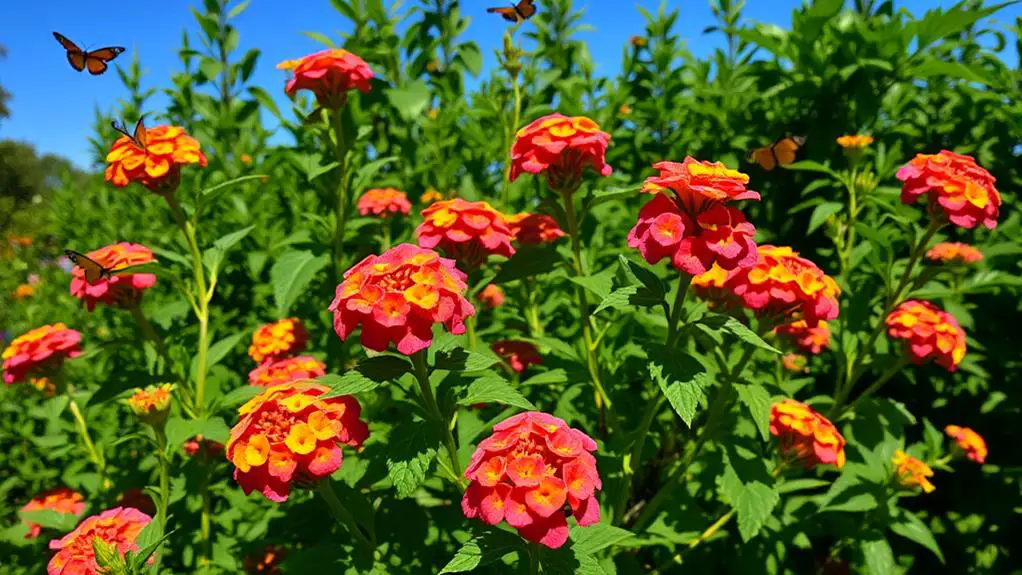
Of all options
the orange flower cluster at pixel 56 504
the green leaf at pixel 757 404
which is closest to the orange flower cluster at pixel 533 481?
the green leaf at pixel 757 404

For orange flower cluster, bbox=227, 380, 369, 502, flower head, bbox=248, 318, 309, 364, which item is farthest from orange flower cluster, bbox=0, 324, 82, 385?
orange flower cluster, bbox=227, 380, 369, 502

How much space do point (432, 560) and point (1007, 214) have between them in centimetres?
335

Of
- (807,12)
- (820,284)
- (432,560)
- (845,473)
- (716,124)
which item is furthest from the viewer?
(716,124)

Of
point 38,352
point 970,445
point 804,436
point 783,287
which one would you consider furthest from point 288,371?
point 970,445

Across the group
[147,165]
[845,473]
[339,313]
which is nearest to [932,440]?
[845,473]

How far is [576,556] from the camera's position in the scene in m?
1.30

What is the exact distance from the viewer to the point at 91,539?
5.21ft

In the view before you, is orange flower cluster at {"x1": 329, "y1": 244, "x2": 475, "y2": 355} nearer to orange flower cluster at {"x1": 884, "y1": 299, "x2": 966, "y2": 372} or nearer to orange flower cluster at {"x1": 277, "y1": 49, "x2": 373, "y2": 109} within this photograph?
orange flower cluster at {"x1": 277, "y1": 49, "x2": 373, "y2": 109}

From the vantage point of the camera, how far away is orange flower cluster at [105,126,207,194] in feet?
6.73

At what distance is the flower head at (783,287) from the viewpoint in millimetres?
1565

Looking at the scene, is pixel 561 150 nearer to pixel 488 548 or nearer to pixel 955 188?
pixel 488 548

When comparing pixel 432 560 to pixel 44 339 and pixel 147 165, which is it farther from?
pixel 44 339

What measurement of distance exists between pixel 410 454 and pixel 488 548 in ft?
0.87

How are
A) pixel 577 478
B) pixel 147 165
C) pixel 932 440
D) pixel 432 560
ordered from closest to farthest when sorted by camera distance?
pixel 577 478, pixel 432 560, pixel 147 165, pixel 932 440
